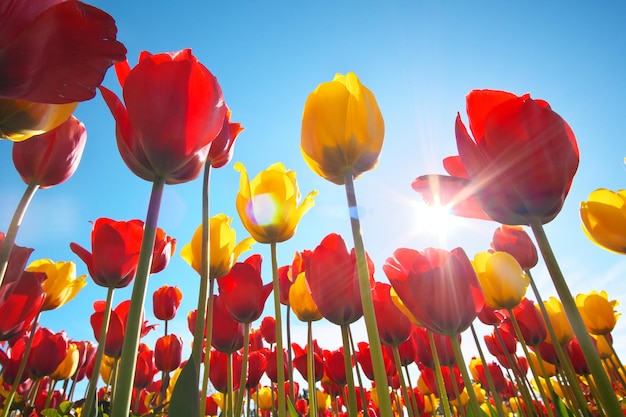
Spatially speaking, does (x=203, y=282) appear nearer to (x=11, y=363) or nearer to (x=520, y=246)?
(x=520, y=246)

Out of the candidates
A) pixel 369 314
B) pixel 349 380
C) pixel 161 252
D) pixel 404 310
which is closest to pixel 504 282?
pixel 404 310

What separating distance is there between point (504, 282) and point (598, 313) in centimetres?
153

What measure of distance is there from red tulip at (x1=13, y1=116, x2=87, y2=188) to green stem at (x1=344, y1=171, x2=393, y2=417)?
936 millimetres

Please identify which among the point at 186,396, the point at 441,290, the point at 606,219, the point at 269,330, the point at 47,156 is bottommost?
the point at 186,396

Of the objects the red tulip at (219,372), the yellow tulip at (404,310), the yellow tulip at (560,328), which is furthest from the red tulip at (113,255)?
the yellow tulip at (560,328)

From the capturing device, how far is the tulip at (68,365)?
2.62 m

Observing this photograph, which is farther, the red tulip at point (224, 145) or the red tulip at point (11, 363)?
the red tulip at point (11, 363)

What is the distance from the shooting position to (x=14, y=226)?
970 mm

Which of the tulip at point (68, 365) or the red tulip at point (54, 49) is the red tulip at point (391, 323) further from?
the tulip at point (68, 365)

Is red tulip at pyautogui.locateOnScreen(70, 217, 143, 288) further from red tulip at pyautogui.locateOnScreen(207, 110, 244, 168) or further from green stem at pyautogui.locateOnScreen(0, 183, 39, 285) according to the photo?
red tulip at pyautogui.locateOnScreen(207, 110, 244, 168)

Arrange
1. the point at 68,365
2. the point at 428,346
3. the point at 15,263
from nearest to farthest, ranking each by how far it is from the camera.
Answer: the point at 15,263, the point at 428,346, the point at 68,365

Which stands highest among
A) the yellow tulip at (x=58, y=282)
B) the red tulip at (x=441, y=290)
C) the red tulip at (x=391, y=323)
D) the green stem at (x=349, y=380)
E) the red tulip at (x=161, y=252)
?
the yellow tulip at (x=58, y=282)

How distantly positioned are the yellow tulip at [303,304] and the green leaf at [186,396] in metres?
1.30

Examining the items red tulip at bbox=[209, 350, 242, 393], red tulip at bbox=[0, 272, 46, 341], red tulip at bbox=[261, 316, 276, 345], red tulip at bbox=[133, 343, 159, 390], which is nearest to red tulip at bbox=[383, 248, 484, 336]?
red tulip at bbox=[0, 272, 46, 341]
